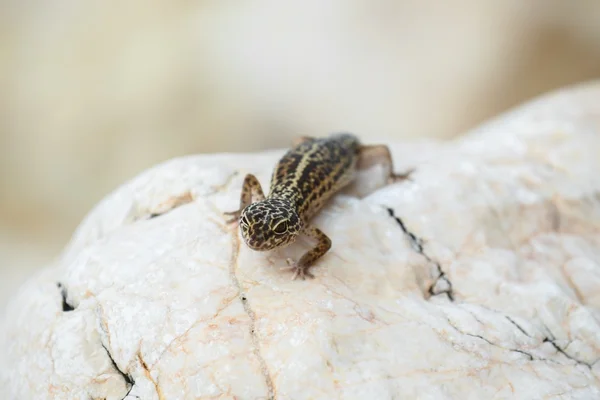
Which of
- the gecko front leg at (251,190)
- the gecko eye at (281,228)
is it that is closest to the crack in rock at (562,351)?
the gecko eye at (281,228)

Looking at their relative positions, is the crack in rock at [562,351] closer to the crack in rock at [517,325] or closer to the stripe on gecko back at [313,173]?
the crack in rock at [517,325]

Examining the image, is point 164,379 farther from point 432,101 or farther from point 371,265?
point 432,101

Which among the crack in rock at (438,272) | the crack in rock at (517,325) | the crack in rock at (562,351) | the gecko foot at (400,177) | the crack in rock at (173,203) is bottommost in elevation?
the crack in rock at (562,351)

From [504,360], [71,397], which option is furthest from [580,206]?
[71,397]

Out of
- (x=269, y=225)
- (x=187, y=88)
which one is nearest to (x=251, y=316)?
(x=269, y=225)

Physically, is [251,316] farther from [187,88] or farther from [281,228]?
[187,88]

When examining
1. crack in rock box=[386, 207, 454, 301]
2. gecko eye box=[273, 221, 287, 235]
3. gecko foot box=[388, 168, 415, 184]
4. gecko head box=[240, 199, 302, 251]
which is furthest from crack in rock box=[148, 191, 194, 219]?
gecko foot box=[388, 168, 415, 184]

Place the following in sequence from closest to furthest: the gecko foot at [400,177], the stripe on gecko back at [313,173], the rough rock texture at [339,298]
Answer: the rough rock texture at [339,298] < the stripe on gecko back at [313,173] < the gecko foot at [400,177]
